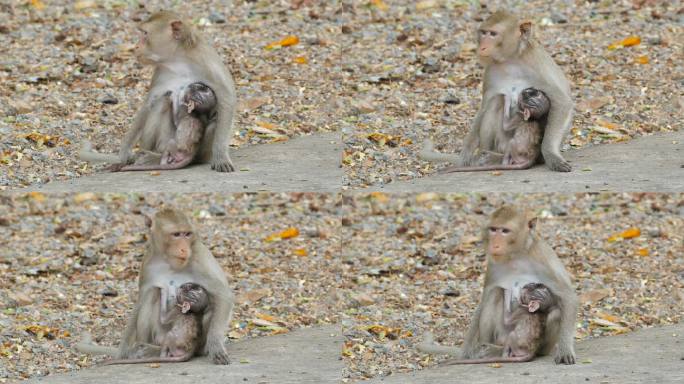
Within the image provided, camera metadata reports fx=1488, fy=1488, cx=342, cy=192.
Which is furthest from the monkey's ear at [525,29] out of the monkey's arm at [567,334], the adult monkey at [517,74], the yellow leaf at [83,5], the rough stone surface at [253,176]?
the yellow leaf at [83,5]

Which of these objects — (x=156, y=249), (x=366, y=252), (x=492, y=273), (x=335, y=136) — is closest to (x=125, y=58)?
(x=335, y=136)

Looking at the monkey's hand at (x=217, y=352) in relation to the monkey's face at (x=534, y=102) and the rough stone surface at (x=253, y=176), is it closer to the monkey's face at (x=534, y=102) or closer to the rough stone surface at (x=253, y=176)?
the rough stone surface at (x=253, y=176)

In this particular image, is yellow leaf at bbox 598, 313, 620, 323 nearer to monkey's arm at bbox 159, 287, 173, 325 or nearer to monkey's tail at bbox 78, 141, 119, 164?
monkey's arm at bbox 159, 287, 173, 325

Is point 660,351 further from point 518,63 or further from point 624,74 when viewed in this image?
point 624,74

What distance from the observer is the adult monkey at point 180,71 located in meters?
10.9

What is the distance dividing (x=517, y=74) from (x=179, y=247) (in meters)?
2.83

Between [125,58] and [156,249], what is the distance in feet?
14.2

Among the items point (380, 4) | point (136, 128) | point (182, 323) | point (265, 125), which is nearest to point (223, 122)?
point (136, 128)

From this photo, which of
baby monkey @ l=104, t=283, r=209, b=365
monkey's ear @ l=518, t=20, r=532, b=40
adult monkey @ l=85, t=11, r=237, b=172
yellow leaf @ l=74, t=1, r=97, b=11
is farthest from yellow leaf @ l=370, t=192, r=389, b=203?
yellow leaf @ l=74, t=1, r=97, b=11

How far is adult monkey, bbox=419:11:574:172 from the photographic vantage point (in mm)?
10734

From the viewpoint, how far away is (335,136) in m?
13.1

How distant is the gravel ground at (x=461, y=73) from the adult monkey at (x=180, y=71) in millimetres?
1271

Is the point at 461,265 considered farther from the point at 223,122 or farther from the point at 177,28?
the point at 177,28

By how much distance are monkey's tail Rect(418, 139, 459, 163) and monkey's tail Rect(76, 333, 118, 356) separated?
303 centimetres
